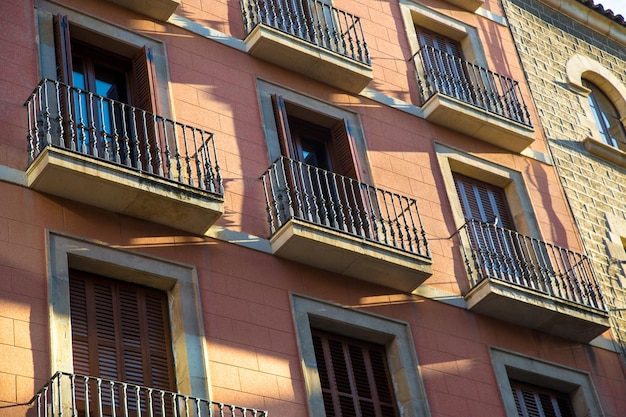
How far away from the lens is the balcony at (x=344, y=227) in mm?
15250

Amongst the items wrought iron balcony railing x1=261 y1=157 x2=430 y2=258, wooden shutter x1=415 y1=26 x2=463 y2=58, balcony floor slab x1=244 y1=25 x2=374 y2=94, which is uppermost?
wooden shutter x1=415 y1=26 x2=463 y2=58

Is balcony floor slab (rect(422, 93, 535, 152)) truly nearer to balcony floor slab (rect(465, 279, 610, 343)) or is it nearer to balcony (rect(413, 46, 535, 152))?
balcony (rect(413, 46, 535, 152))

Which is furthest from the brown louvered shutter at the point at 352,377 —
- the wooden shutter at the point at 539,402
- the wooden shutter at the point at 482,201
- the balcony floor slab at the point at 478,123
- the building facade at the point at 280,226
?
the balcony floor slab at the point at 478,123

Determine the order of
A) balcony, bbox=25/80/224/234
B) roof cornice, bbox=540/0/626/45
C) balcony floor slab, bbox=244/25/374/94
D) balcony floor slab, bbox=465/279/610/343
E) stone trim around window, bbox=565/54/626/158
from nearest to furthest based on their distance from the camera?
balcony, bbox=25/80/224/234 < balcony floor slab, bbox=465/279/610/343 < balcony floor slab, bbox=244/25/374/94 < stone trim around window, bbox=565/54/626/158 < roof cornice, bbox=540/0/626/45

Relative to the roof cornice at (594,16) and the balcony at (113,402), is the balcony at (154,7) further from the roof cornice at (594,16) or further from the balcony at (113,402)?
the roof cornice at (594,16)

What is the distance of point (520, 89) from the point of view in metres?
20.8

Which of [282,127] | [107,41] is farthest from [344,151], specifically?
[107,41]

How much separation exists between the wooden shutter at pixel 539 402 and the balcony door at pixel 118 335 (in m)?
5.29

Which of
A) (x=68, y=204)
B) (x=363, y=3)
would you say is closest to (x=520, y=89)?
(x=363, y=3)

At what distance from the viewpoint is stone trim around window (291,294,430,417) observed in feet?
48.6

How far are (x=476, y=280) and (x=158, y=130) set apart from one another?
491 cm

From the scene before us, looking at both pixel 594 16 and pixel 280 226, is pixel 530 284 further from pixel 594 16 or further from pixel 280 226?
pixel 594 16

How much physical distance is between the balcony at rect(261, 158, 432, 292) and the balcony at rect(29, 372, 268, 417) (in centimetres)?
255

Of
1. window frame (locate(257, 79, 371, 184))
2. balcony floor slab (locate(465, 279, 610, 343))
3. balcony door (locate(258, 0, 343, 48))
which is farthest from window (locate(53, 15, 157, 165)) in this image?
balcony floor slab (locate(465, 279, 610, 343))
